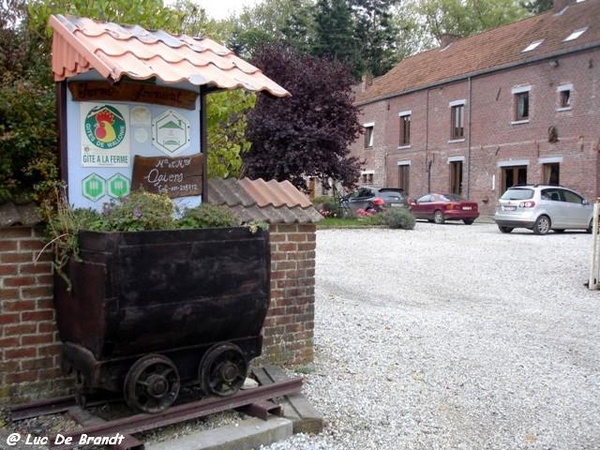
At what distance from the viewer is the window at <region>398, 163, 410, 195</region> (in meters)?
36.9

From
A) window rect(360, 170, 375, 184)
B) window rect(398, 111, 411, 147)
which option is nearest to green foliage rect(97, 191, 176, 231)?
window rect(398, 111, 411, 147)

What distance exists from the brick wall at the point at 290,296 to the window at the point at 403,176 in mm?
32051

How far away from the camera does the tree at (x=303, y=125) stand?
2208 cm

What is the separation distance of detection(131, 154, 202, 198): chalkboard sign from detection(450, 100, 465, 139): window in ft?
96.9

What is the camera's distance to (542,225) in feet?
65.4

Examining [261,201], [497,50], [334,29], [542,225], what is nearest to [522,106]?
[497,50]

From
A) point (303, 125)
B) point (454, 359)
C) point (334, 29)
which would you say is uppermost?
point (334, 29)

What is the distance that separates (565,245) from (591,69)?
12228 mm

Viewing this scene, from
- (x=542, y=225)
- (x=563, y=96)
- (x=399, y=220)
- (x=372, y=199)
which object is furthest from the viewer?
(x=563, y=96)

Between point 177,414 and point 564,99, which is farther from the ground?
point 564,99

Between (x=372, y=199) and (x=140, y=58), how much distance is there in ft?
76.3

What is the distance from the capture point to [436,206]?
2628 centimetres

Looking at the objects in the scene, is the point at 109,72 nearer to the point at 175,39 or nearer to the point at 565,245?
the point at 175,39

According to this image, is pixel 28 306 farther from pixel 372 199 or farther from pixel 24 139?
pixel 372 199
